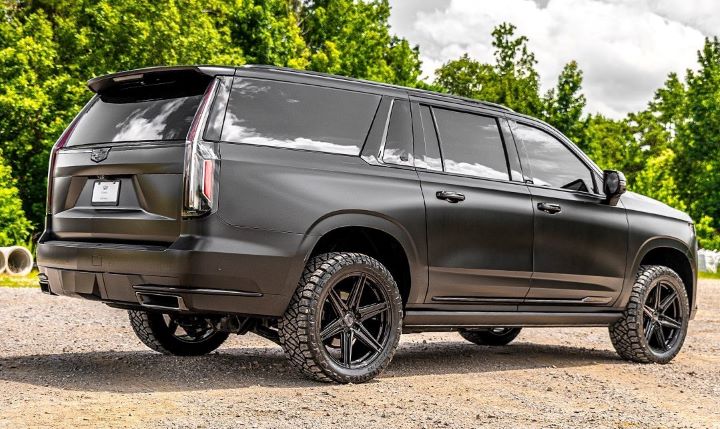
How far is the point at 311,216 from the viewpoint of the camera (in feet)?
20.9

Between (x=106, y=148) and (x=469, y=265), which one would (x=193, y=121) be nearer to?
(x=106, y=148)

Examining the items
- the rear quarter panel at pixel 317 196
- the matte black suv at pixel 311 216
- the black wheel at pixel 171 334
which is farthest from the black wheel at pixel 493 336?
the rear quarter panel at pixel 317 196

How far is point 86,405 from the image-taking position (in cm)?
567

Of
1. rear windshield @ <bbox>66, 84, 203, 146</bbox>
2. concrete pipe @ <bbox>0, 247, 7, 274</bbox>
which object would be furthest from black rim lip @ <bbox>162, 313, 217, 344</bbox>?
concrete pipe @ <bbox>0, 247, 7, 274</bbox>

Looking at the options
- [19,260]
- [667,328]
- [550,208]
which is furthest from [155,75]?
[19,260]

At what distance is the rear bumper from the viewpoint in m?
6.00

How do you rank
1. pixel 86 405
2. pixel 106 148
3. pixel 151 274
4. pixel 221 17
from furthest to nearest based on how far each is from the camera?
pixel 221 17
pixel 106 148
pixel 151 274
pixel 86 405

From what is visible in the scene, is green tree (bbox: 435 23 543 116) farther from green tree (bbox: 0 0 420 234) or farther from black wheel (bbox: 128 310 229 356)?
black wheel (bbox: 128 310 229 356)

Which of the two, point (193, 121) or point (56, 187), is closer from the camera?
point (193, 121)

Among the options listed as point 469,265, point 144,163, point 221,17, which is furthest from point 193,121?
point 221,17

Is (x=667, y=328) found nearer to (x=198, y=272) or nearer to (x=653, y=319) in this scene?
(x=653, y=319)

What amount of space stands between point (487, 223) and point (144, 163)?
255 cm

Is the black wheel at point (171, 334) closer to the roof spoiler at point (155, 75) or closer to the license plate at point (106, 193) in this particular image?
the license plate at point (106, 193)

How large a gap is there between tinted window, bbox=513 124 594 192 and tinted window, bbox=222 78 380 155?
160 cm
